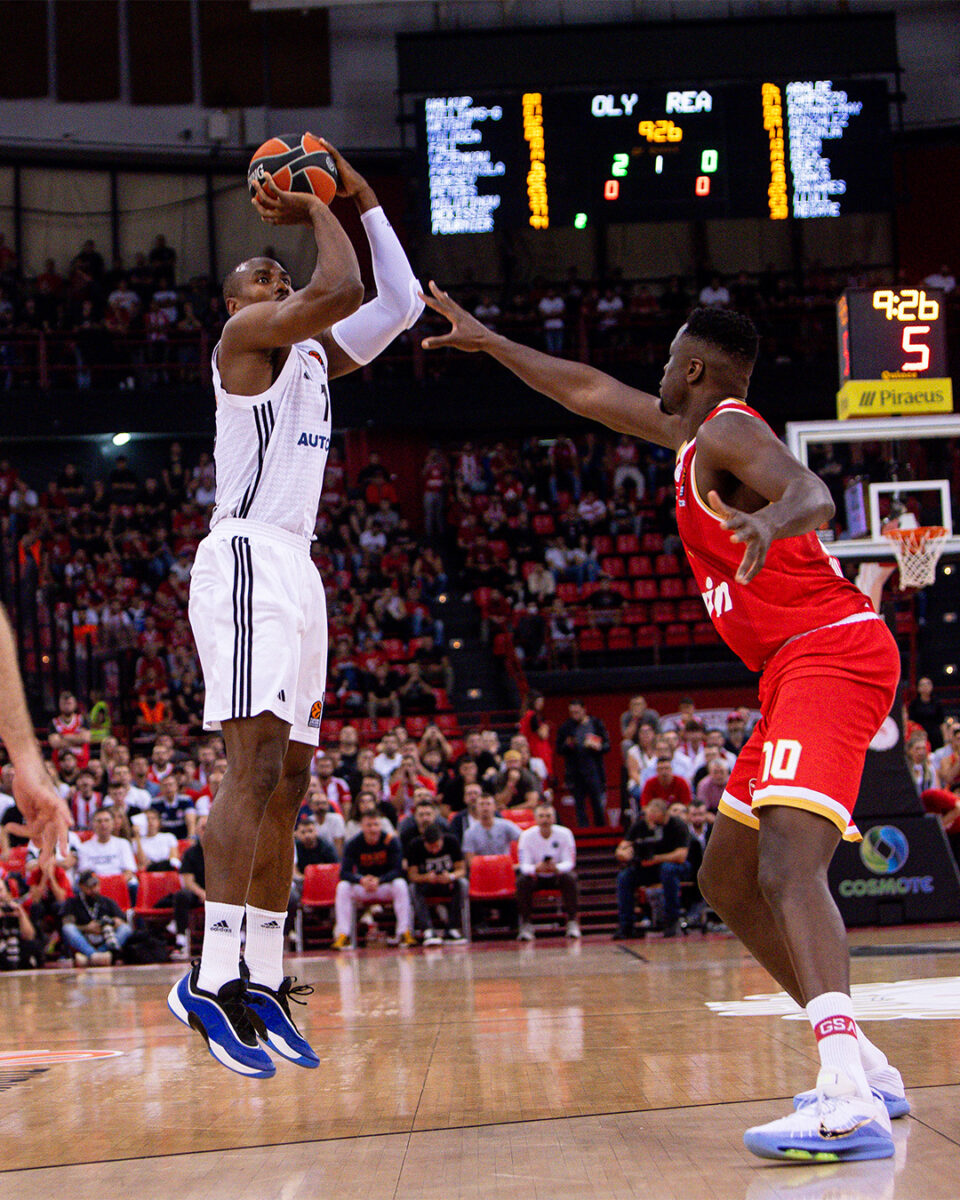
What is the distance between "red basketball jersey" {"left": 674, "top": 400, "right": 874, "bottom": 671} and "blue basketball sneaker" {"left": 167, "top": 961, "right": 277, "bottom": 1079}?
165 centimetres

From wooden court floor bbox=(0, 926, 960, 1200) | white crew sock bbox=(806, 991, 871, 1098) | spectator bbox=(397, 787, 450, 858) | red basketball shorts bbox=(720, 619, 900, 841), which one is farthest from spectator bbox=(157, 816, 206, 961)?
white crew sock bbox=(806, 991, 871, 1098)

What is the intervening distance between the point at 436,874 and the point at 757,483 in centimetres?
938

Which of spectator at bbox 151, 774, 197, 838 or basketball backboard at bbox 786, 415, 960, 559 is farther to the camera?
spectator at bbox 151, 774, 197, 838

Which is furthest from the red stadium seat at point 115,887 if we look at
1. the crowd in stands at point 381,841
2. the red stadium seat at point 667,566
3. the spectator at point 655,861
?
the red stadium seat at point 667,566

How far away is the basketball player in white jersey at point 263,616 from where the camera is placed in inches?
151

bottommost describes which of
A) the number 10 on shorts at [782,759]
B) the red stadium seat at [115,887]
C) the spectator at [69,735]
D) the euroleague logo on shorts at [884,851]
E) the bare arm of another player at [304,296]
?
the red stadium seat at [115,887]

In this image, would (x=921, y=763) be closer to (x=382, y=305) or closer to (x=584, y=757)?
(x=584, y=757)

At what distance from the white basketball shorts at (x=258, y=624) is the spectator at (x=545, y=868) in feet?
26.6

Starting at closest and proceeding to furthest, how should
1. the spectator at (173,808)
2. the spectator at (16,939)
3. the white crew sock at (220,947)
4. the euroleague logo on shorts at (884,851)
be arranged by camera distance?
1. the white crew sock at (220,947)
2. the euroleague logo on shorts at (884,851)
3. the spectator at (16,939)
4. the spectator at (173,808)

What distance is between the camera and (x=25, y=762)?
7.46 feet

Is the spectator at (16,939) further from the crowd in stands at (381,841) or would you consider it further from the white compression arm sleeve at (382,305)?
the white compression arm sleeve at (382,305)

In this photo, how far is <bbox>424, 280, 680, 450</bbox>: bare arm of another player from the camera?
3.90 meters

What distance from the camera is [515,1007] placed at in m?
5.74

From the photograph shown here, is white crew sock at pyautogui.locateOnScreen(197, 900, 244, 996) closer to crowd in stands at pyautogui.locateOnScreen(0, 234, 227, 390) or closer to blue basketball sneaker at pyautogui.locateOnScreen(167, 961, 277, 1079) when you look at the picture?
blue basketball sneaker at pyautogui.locateOnScreen(167, 961, 277, 1079)
